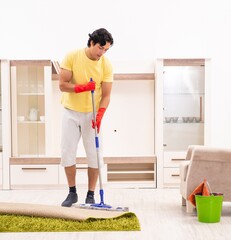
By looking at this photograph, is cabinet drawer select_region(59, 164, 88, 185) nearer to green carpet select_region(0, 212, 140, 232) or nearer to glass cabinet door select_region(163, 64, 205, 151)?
glass cabinet door select_region(163, 64, 205, 151)

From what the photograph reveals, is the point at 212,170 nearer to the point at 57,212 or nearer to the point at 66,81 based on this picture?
the point at 57,212

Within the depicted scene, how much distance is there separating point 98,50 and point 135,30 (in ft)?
5.94

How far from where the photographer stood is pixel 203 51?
17.9 feet

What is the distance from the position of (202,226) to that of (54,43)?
310cm

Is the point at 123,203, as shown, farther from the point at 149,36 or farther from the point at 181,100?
the point at 149,36

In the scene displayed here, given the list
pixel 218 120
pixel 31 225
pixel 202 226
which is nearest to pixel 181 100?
pixel 218 120

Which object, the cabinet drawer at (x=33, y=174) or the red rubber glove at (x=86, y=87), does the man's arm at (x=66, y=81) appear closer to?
the red rubber glove at (x=86, y=87)

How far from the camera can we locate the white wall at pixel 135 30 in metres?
5.43

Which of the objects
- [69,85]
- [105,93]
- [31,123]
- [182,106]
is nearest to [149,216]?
[105,93]

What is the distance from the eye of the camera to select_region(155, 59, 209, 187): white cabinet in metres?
5.17

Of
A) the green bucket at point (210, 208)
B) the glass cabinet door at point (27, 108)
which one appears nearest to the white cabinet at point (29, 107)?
the glass cabinet door at point (27, 108)

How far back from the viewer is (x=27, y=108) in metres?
5.29

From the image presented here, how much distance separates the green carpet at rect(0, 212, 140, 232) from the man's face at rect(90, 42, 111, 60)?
4.41ft

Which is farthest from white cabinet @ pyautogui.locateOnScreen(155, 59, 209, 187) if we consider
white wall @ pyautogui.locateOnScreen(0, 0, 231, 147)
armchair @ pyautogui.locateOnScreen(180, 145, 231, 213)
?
armchair @ pyautogui.locateOnScreen(180, 145, 231, 213)
